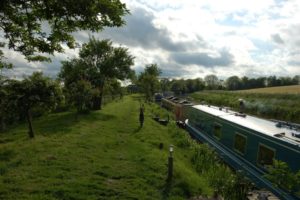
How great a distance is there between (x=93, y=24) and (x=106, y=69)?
28.0 m

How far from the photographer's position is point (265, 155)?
32.1 ft

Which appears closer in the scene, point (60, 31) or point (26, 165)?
point (60, 31)

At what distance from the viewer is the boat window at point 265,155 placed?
938cm

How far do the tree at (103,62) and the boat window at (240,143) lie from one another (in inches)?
918

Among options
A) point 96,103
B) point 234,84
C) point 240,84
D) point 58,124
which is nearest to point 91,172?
point 58,124

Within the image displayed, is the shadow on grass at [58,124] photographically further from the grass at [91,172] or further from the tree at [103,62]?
the tree at [103,62]

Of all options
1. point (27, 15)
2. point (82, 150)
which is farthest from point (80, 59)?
point (27, 15)

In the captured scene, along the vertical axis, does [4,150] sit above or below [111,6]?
below

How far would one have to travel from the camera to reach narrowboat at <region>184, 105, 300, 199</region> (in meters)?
8.50

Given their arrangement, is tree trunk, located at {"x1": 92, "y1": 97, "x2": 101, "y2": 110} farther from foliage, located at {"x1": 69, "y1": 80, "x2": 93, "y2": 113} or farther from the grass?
the grass

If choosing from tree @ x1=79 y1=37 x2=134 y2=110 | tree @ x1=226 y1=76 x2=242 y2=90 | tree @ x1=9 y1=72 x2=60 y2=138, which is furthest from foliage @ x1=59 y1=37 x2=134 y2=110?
tree @ x1=226 y1=76 x2=242 y2=90

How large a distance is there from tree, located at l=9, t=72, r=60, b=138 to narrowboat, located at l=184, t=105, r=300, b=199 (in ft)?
29.3

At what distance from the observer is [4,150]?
1182 centimetres

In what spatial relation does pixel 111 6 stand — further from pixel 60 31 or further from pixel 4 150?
pixel 4 150
